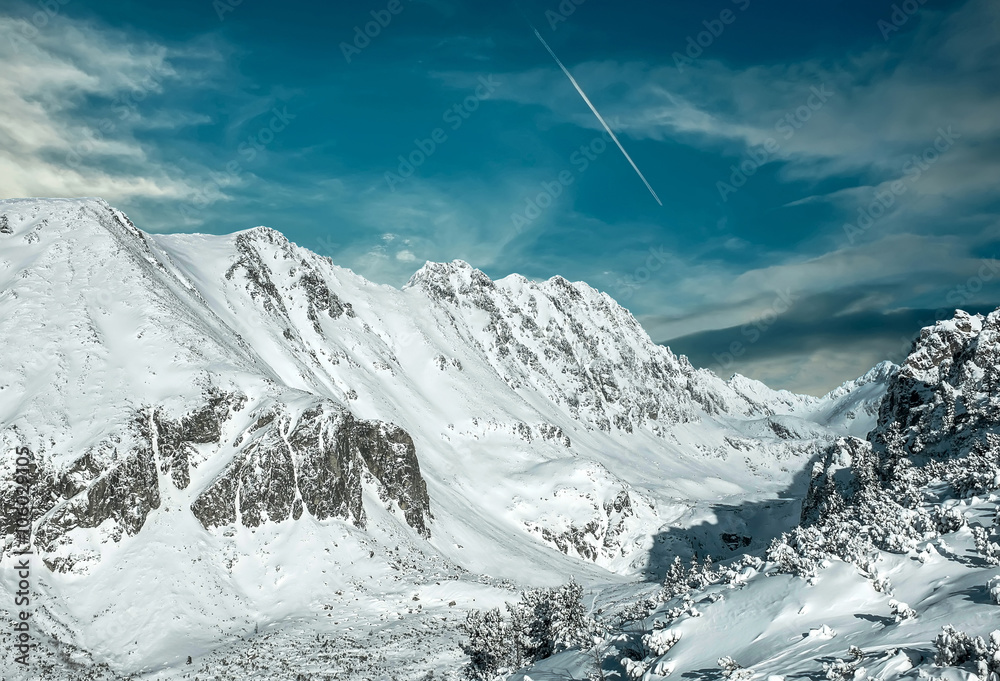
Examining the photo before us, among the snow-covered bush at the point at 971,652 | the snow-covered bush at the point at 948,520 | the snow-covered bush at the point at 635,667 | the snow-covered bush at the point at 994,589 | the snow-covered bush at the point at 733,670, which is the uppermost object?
the snow-covered bush at the point at 948,520

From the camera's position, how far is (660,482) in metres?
136

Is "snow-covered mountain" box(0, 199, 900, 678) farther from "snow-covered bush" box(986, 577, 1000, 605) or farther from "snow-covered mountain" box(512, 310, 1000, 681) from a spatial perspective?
"snow-covered bush" box(986, 577, 1000, 605)

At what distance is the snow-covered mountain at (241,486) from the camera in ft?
136

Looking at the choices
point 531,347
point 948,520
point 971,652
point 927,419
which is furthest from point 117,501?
point 531,347

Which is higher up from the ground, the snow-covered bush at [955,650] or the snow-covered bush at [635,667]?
the snow-covered bush at [955,650]

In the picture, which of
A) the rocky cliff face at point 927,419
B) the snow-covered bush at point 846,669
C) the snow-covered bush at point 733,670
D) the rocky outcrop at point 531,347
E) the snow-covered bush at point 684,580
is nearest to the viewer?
the snow-covered bush at point 846,669

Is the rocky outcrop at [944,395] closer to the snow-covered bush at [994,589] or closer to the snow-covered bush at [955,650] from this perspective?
the snow-covered bush at [994,589]

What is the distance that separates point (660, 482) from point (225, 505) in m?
105

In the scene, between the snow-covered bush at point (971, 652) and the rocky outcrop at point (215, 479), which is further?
the rocky outcrop at point (215, 479)

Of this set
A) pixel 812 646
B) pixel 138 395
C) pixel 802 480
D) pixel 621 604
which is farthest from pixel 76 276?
pixel 802 480

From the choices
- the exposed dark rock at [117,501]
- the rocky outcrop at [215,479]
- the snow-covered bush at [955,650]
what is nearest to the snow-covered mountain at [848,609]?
the snow-covered bush at [955,650]

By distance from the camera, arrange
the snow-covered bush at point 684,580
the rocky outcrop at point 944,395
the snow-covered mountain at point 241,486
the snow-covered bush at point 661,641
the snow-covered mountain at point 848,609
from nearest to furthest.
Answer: the snow-covered mountain at point 848,609 < the snow-covered bush at point 661,641 < the snow-covered bush at point 684,580 < the rocky outcrop at point 944,395 < the snow-covered mountain at point 241,486

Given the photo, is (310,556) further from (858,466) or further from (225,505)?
(858,466)

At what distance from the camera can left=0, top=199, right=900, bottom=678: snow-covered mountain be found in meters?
41.6
